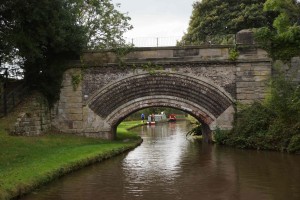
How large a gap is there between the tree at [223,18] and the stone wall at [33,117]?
16487 millimetres

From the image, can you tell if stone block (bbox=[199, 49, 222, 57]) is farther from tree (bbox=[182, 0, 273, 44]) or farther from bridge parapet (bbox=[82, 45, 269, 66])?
tree (bbox=[182, 0, 273, 44])

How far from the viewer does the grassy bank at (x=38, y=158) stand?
969 cm

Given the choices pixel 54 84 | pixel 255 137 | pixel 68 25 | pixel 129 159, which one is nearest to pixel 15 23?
pixel 68 25

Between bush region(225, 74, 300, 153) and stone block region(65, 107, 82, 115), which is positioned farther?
stone block region(65, 107, 82, 115)

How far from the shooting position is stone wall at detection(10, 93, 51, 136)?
17180mm

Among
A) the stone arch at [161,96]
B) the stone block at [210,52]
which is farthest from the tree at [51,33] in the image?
the stone block at [210,52]

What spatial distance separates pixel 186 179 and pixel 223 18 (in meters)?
22.4

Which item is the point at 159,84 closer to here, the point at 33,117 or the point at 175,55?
the point at 175,55

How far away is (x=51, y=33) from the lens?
17.2 metres

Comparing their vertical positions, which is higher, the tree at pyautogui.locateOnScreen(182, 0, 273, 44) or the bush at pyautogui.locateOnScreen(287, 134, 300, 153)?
the tree at pyautogui.locateOnScreen(182, 0, 273, 44)

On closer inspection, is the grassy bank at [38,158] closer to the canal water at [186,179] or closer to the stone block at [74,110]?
the canal water at [186,179]

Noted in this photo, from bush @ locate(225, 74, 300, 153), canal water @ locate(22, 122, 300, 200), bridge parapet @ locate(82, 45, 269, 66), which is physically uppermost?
bridge parapet @ locate(82, 45, 269, 66)

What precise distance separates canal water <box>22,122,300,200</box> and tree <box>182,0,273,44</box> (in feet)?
52.5

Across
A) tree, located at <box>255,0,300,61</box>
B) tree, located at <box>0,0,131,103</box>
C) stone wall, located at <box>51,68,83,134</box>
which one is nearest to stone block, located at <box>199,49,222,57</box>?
tree, located at <box>255,0,300,61</box>
